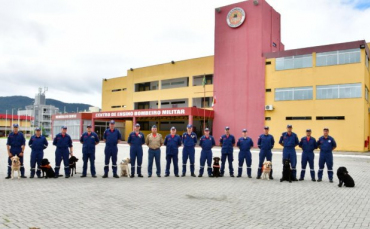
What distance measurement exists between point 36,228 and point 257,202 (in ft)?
15.4

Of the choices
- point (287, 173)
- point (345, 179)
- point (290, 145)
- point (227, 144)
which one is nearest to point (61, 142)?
point (227, 144)

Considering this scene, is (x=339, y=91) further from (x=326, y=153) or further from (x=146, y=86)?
(x=146, y=86)

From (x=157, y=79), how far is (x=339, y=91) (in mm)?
25290

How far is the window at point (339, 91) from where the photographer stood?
27.7m

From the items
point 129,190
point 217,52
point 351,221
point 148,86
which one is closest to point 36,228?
point 129,190

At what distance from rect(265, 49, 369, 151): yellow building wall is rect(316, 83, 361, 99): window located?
31cm

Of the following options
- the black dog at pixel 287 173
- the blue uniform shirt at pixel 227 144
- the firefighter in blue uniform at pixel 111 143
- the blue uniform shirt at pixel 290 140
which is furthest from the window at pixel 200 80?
the black dog at pixel 287 173

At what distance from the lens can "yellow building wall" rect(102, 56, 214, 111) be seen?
40.2 m

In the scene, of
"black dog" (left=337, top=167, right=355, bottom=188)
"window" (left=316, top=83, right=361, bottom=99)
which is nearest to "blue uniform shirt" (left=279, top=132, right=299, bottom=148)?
"black dog" (left=337, top=167, right=355, bottom=188)

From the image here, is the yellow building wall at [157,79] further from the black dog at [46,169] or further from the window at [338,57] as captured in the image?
the black dog at [46,169]

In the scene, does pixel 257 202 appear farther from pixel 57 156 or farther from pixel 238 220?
pixel 57 156

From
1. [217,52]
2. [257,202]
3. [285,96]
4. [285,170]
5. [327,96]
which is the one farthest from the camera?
[217,52]

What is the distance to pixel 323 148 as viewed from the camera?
10703 millimetres

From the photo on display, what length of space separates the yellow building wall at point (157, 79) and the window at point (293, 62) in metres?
9.50
